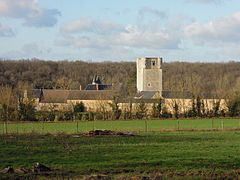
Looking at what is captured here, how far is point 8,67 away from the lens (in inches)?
5866

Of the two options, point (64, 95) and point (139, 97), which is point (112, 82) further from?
point (139, 97)

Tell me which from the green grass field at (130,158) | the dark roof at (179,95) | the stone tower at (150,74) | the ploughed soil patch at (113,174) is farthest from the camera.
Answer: the stone tower at (150,74)

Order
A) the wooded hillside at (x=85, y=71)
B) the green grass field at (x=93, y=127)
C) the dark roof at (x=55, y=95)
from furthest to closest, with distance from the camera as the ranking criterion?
the wooded hillside at (x=85, y=71), the dark roof at (x=55, y=95), the green grass field at (x=93, y=127)

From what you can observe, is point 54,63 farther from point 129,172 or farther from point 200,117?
point 129,172

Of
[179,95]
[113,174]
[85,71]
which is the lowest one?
[113,174]

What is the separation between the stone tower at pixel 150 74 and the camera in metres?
92.8

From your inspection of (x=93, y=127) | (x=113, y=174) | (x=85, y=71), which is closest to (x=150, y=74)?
(x=93, y=127)

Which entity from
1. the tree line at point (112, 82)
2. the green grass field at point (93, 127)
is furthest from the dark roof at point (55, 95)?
the green grass field at point (93, 127)

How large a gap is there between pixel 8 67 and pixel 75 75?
2155cm

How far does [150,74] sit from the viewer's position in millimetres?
93562

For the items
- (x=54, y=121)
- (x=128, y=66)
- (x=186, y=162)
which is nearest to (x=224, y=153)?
(x=186, y=162)

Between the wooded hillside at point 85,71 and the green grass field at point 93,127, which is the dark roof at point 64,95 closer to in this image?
the green grass field at point 93,127

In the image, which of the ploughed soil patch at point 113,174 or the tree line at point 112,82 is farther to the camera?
the tree line at point 112,82

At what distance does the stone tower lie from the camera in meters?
92.8
